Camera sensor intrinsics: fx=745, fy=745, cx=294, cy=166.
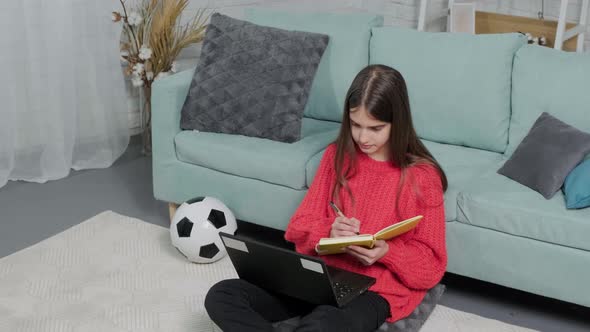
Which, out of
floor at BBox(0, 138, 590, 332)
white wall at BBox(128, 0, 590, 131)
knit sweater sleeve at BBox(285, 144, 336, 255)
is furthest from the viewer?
white wall at BBox(128, 0, 590, 131)

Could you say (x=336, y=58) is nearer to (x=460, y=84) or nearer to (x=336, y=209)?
(x=460, y=84)

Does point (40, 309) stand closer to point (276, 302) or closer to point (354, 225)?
point (276, 302)

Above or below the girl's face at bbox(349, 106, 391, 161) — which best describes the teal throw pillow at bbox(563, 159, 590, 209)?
below

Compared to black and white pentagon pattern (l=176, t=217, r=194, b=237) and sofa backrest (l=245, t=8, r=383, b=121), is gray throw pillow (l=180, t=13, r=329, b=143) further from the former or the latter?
black and white pentagon pattern (l=176, t=217, r=194, b=237)

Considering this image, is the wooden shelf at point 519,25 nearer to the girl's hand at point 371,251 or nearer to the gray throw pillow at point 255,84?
the gray throw pillow at point 255,84

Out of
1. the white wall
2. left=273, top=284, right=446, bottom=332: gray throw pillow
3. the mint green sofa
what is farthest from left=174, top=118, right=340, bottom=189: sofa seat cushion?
the white wall

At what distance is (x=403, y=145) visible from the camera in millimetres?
2057

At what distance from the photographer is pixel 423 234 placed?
2037mm

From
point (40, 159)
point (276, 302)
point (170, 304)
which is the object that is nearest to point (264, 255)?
point (276, 302)

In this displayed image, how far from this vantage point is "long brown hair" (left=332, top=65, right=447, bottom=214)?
1.98 m

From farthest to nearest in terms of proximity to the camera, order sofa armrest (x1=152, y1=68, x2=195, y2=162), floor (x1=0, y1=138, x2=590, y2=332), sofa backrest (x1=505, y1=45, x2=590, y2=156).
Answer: sofa armrest (x1=152, y1=68, x2=195, y2=162)
sofa backrest (x1=505, y1=45, x2=590, y2=156)
floor (x1=0, y1=138, x2=590, y2=332)

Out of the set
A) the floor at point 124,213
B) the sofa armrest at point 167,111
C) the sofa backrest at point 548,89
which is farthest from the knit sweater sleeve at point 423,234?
the sofa armrest at point 167,111

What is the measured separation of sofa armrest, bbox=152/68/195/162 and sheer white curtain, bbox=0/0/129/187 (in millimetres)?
776

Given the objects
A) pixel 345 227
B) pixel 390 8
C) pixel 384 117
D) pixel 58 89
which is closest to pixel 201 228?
pixel 345 227
